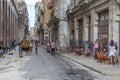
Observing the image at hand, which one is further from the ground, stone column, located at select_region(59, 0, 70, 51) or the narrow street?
stone column, located at select_region(59, 0, 70, 51)

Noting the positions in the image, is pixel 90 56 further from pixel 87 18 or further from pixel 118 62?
pixel 118 62

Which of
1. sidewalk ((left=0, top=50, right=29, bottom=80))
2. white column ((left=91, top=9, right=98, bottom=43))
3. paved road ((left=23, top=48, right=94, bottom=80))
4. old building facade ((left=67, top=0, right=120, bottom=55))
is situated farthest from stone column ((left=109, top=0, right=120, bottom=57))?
sidewalk ((left=0, top=50, right=29, bottom=80))

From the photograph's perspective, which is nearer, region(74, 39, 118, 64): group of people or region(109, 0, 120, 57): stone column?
region(74, 39, 118, 64): group of people

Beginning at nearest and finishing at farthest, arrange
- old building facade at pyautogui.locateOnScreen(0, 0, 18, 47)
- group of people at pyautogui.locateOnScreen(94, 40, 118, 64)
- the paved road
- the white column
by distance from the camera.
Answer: the paved road
group of people at pyautogui.locateOnScreen(94, 40, 118, 64)
the white column
old building facade at pyautogui.locateOnScreen(0, 0, 18, 47)

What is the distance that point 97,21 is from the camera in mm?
31375

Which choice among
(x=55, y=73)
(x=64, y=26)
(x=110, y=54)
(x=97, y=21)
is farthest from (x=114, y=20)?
(x=64, y=26)

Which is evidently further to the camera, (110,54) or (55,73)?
(110,54)

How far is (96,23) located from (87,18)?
13.1 ft

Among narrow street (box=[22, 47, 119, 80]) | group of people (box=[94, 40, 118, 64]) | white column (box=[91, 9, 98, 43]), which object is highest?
white column (box=[91, 9, 98, 43])

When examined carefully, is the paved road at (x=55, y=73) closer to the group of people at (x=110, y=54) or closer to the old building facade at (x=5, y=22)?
the group of people at (x=110, y=54)

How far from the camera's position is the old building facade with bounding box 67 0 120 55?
25.0m

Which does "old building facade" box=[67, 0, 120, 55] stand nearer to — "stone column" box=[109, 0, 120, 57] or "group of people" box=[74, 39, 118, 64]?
"stone column" box=[109, 0, 120, 57]

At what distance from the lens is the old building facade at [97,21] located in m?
25.0

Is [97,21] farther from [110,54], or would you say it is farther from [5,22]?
[5,22]
